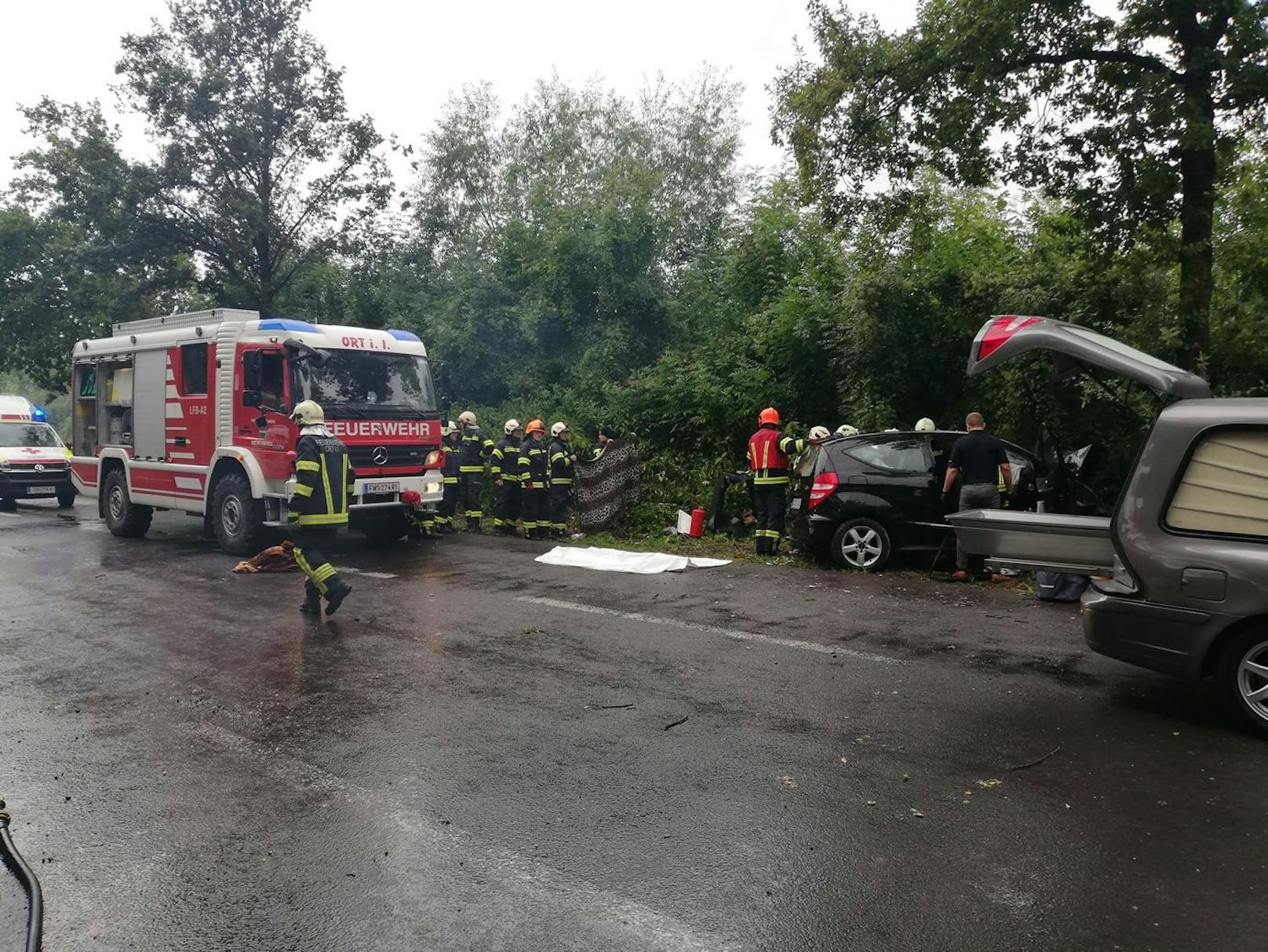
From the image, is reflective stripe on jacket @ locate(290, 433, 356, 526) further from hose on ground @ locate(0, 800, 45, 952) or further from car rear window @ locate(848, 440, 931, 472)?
car rear window @ locate(848, 440, 931, 472)

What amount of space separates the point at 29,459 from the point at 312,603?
15.6m

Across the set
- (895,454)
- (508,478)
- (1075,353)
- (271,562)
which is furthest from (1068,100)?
(271,562)

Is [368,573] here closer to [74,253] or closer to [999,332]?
[999,332]

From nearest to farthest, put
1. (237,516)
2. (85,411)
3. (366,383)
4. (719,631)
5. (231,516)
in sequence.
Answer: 1. (719,631)
2. (237,516)
3. (231,516)
4. (366,383)
5. (85,411)

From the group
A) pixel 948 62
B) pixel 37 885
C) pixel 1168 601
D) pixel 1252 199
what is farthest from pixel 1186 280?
pixel 37 885

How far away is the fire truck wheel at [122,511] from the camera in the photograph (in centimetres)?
1440

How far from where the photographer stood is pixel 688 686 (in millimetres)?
6148

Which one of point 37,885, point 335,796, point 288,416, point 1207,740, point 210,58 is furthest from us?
point 210,58

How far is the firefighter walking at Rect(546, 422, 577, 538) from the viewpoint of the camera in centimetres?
→ 1417

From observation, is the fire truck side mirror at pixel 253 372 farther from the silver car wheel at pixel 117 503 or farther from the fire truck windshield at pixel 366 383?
the silver car wheel at pixel 117 503

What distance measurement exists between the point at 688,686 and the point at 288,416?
723cm

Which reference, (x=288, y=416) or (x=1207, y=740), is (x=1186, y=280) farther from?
(x=288, y=416)

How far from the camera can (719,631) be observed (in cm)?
777

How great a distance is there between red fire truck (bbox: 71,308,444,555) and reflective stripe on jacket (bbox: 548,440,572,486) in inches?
72.1
